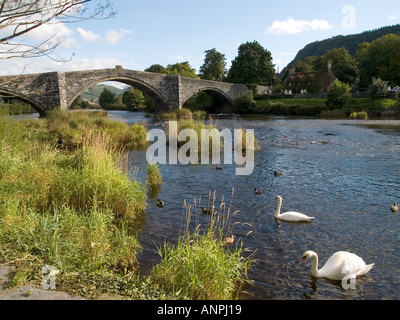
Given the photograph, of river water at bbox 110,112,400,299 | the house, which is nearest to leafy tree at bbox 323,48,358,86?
the house

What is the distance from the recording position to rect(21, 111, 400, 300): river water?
6145mm

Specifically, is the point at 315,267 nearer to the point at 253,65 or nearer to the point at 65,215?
the point at 65,215

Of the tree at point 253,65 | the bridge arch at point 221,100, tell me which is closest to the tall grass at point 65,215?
the bridge arch at point 221,100

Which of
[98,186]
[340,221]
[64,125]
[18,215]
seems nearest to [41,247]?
[18,215]

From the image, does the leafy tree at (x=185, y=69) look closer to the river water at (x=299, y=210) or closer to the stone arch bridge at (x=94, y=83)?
the stone arch bridge at (x=94, y=83)

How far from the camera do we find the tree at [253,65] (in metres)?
72.8

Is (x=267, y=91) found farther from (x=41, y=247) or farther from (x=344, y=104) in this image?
(x=41, y=247)

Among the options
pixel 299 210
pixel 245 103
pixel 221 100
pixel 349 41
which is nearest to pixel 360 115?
pixel 245 103

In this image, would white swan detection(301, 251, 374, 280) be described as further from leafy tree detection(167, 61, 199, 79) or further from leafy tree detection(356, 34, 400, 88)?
leafy tree detection(167, 61, 199, 79)

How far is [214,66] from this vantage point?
81375 mm

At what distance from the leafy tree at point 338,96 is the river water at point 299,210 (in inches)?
1300

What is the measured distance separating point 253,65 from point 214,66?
1172 centimetres
